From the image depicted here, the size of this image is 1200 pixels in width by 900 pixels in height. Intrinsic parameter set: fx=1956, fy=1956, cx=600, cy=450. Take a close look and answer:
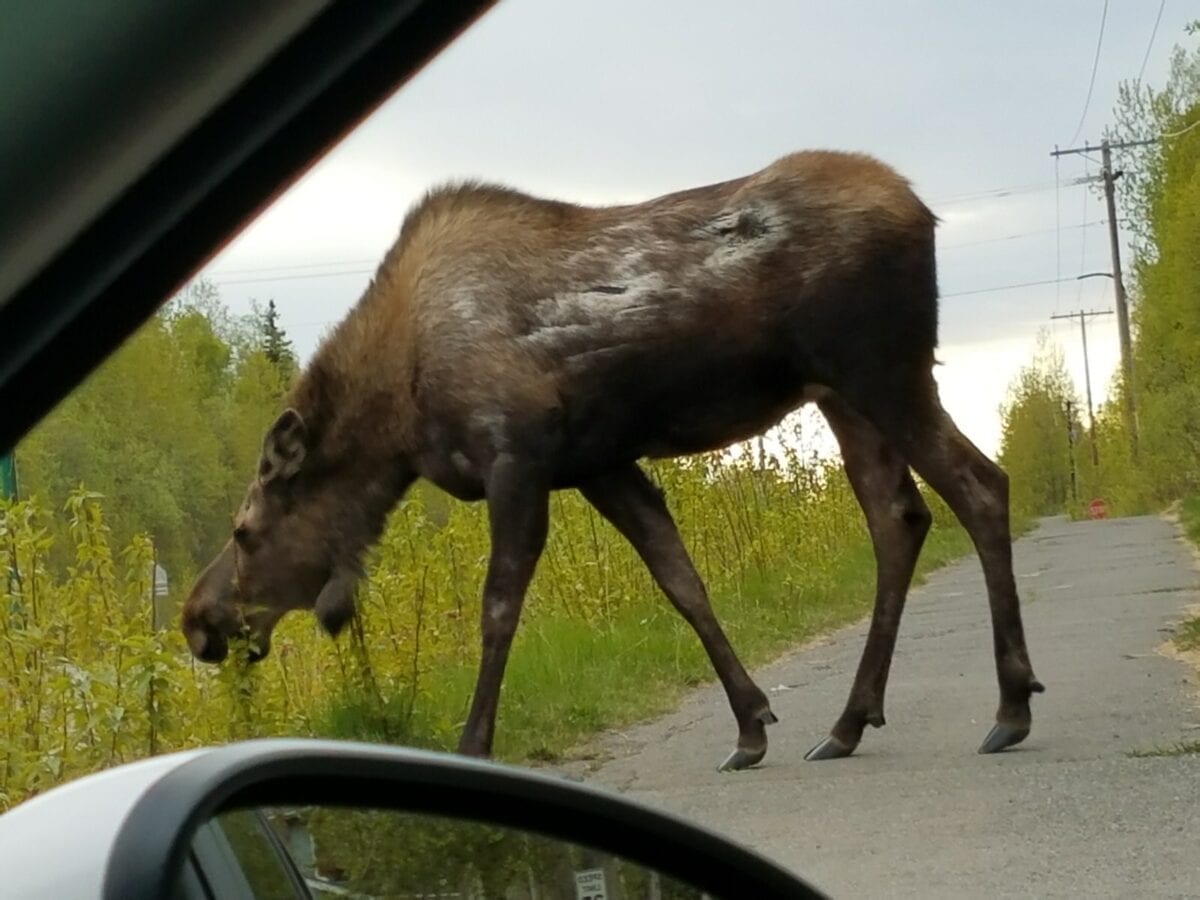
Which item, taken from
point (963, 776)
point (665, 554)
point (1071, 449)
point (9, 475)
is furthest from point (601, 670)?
point (1071, 449)

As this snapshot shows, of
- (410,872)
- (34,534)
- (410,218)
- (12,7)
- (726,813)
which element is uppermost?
(410,218)

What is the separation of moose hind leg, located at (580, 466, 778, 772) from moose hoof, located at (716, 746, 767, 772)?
0.59 ft

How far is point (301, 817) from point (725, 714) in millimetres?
5428

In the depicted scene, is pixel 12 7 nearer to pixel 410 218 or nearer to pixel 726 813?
pixel 726 813

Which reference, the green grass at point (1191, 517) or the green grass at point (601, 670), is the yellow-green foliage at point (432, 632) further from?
the green grass at point (1191, 517)

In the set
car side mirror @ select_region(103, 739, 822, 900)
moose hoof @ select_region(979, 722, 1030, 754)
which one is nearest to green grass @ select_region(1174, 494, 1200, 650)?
moose hoof @ select_region(979, 722, 1030, 754)

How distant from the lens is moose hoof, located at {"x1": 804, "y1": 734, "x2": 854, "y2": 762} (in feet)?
18.9

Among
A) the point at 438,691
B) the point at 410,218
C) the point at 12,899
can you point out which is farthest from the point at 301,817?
the point at 438,691

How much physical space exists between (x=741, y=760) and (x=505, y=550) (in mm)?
963

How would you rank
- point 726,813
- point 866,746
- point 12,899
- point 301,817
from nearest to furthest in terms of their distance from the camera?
1. point 12,899
2. point 301,817
3. point 726,813
4. point 866,746

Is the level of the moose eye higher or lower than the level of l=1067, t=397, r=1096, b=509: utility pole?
lower

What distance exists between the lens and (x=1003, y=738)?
5516 mm

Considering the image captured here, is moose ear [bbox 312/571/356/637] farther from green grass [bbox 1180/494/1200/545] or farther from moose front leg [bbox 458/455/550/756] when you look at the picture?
green grass [bbox 1180/494/1200/545]

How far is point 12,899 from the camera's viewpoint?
107 centimetres
